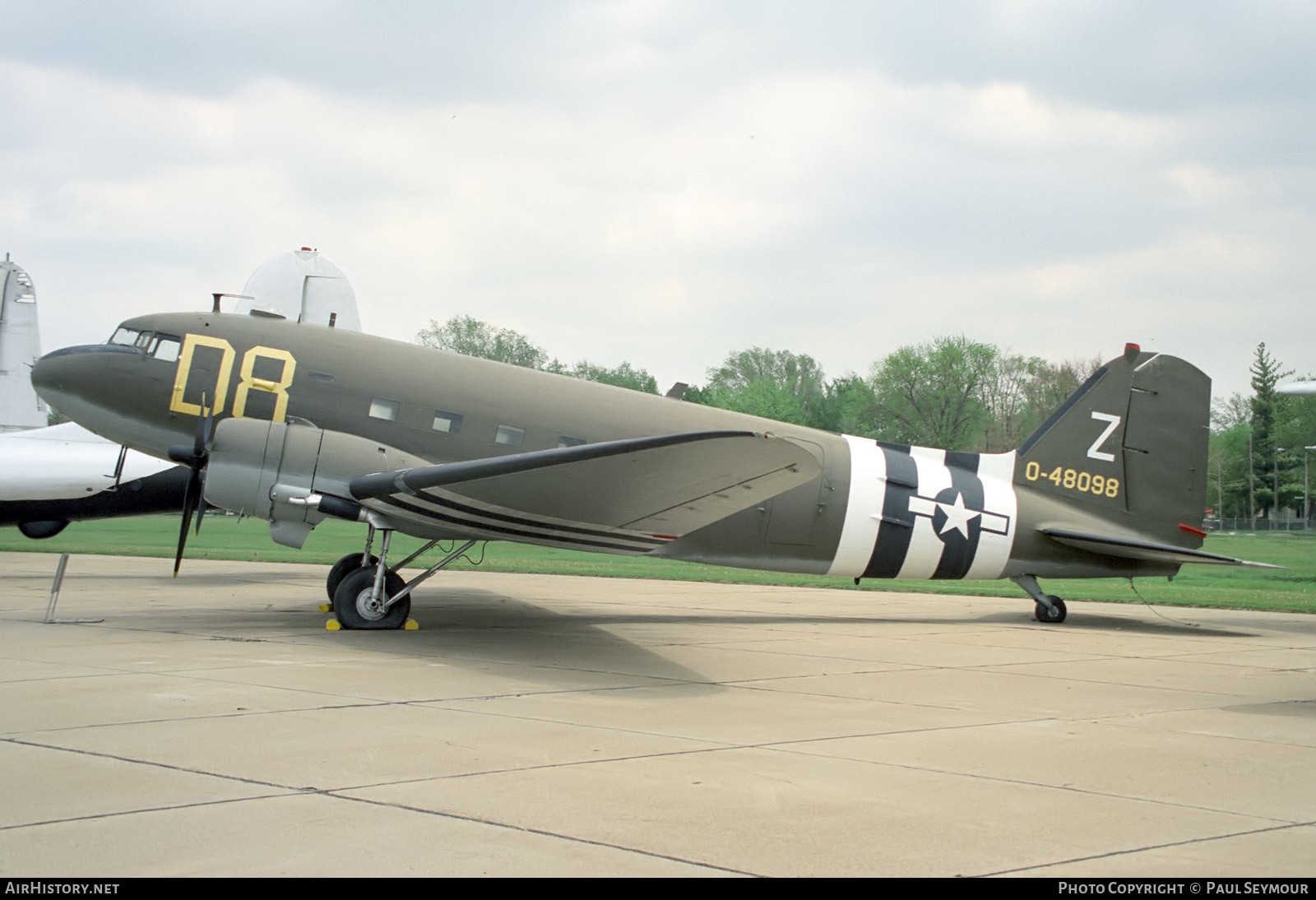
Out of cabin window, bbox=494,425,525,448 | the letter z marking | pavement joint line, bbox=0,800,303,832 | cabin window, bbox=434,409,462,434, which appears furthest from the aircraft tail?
pavement joint line, bbox=0,800,303,832

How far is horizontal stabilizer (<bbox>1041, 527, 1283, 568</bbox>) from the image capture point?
51.8 ft

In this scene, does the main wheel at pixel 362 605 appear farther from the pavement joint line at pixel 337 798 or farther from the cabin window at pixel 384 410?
the pavement joint line at pixel 337 798

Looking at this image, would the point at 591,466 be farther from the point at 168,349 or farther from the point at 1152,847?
the point at 168,349

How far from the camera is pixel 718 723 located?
7711 millimetres

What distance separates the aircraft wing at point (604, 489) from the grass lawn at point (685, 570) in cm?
902

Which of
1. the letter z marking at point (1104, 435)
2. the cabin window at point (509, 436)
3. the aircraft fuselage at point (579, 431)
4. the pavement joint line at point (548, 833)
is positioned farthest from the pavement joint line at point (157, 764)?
the letter z marking at point (1104, 435)

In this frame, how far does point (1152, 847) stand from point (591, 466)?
6088mm

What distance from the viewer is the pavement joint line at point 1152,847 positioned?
4391 millimetres

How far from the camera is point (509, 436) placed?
544 inches

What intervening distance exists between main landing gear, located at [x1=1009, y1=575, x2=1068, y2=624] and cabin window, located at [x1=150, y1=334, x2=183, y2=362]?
12.3 meters

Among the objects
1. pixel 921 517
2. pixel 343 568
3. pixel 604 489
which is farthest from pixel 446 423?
pixel 921 517

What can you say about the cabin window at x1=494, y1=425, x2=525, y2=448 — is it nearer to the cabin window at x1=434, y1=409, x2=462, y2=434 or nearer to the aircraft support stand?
the cabin window at x1=434, y1=409, x2=462, y2=434

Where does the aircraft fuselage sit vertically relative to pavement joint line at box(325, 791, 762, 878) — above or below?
above
